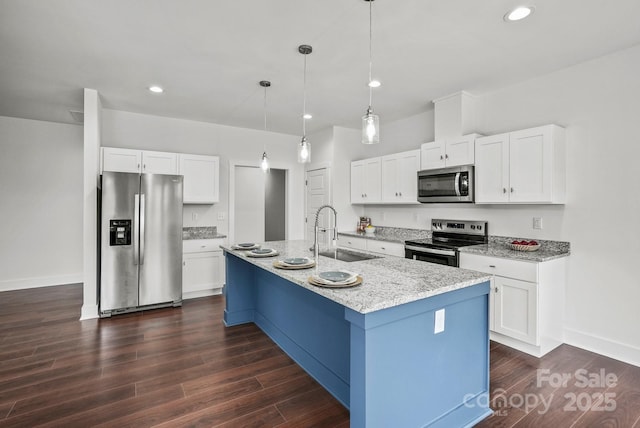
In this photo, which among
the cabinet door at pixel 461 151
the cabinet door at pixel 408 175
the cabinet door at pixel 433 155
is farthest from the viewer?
the cabinet door at pixel 408 175

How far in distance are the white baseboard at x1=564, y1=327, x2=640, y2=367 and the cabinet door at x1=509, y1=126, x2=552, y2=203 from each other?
1.31 m

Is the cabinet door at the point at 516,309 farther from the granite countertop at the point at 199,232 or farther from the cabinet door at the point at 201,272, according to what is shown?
the granite countertop at the point at 199,232

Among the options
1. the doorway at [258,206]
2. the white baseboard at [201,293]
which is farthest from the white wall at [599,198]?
the doorway at [258,206]

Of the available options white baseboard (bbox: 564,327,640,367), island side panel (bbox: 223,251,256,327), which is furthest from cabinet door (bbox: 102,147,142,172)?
white baseboard (bbox: 564,327,640,367)

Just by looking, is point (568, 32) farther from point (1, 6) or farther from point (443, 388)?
point (1, 6)

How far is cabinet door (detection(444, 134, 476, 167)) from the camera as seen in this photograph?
11.8ft

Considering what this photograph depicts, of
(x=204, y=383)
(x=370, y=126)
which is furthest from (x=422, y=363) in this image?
(x=204, y=383)

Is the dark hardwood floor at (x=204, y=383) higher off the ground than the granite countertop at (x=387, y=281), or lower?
lower

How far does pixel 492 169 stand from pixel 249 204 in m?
4.68

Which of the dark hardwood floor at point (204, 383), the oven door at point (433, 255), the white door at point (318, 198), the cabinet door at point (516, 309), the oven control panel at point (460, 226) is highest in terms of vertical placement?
the white door at point (318, 198)

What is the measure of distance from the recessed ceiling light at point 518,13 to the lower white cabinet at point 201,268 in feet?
13.3

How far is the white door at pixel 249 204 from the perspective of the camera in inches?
258

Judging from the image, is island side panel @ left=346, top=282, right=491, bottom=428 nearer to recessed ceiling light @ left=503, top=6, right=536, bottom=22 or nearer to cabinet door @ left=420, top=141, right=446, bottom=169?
recessed ceiling light @ left=503, top=6, right=536, bottom=22

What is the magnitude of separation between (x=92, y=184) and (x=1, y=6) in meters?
1.99
